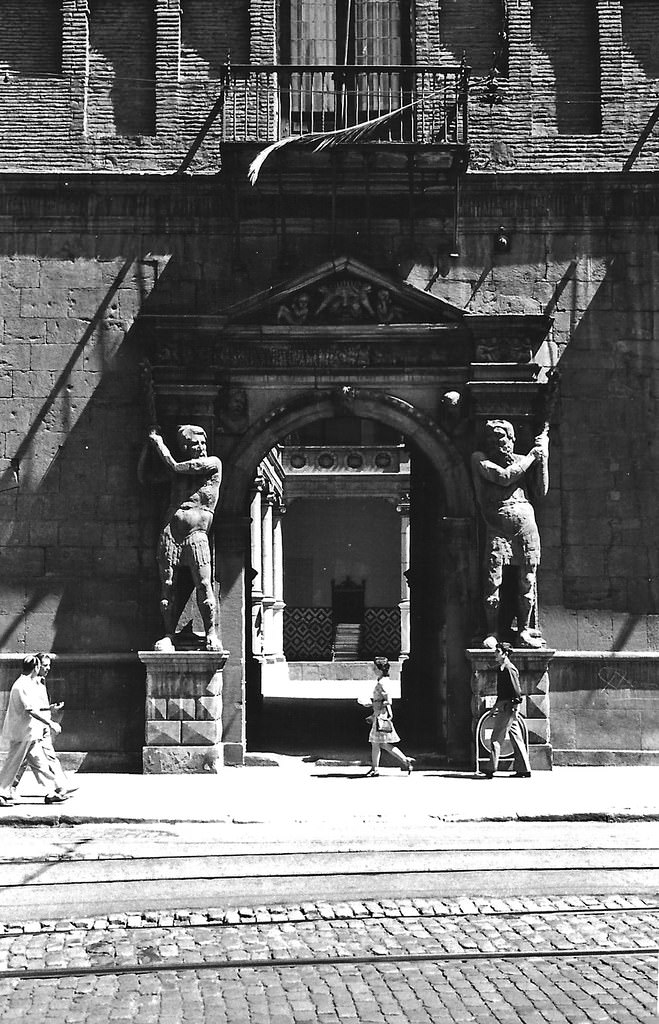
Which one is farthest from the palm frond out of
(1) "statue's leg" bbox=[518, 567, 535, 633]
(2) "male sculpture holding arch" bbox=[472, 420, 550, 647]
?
(1) "statue's leg" bbox=[518, 567, 535, 633]

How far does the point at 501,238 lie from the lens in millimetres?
16750

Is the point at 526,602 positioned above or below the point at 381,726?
above

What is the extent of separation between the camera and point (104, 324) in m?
16.7

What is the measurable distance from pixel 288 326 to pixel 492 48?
16.1ft

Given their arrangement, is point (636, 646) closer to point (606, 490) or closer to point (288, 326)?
point (606, 490)

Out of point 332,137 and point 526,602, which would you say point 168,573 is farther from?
point 332,137

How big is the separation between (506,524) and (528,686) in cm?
206

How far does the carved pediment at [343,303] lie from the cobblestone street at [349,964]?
8.99m

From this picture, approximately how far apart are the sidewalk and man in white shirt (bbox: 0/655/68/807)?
0.83 feet

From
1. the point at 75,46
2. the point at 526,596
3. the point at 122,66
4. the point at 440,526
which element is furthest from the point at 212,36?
the point at 526,596

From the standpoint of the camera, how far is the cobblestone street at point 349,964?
6.84 m

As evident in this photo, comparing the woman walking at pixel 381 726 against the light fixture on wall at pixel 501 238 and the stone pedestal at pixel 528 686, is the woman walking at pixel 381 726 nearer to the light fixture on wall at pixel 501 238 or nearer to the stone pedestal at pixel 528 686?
the stone pedestal at pixel 528 686

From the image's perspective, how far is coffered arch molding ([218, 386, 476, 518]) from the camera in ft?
53.8

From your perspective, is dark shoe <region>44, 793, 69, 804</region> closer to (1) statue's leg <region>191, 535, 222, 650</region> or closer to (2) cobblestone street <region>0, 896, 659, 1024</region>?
(1) statue's leg <region>191, 535, 222, 650</region>
